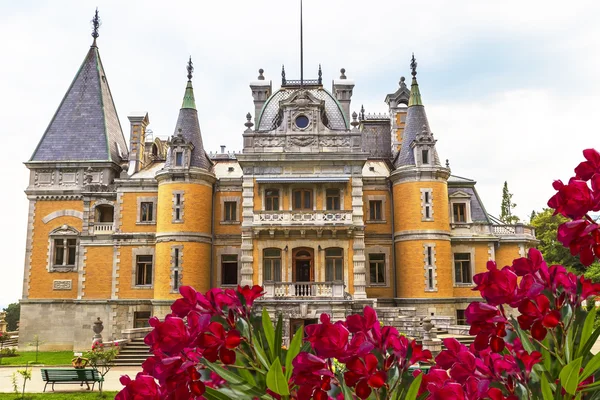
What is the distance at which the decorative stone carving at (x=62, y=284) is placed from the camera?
3123 cm

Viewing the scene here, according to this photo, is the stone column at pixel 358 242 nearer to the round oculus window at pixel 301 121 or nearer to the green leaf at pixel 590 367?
the round oculus window at pixel 301 121

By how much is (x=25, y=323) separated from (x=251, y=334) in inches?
1314

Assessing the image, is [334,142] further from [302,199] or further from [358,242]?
[358,242]

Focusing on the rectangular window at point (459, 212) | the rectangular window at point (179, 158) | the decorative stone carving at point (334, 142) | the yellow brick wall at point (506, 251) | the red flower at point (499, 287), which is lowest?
the red flower at point (499, 287)

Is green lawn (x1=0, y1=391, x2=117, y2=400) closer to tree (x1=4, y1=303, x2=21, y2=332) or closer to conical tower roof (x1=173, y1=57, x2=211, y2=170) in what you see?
conical tower roof (x1=173, y1=57, x2=211, y2=170)

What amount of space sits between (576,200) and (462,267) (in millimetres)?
30780

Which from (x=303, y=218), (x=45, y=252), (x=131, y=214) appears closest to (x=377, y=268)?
(x=303, y=218)

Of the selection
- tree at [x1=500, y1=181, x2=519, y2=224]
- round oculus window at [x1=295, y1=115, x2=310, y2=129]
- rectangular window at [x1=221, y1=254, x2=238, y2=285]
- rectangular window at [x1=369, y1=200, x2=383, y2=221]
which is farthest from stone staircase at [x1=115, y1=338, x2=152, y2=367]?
tree at [x1=500, y1=181, x2=519, y2=224]

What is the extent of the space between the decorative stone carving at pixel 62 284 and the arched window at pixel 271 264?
13104mm

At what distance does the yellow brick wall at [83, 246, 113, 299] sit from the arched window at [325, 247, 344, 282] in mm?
13890

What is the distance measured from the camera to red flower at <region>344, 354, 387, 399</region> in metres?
2.07

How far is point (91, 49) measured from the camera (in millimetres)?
37500

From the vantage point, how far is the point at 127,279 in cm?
3095

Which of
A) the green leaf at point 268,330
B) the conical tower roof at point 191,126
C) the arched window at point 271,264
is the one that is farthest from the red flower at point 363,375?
the conical tower roof at point 191,126
